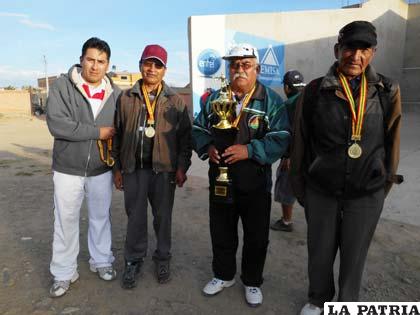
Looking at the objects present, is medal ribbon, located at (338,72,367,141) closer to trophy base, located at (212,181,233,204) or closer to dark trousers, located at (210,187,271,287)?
dark trousers, located at (210,187,271,287)

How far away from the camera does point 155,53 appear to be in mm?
3197

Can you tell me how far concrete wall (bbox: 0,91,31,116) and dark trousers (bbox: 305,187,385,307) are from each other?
4741 cm

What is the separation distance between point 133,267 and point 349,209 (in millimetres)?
2018

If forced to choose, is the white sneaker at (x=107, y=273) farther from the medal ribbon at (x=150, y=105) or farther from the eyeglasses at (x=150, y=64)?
the eyeglasses at (x=150, y=64)

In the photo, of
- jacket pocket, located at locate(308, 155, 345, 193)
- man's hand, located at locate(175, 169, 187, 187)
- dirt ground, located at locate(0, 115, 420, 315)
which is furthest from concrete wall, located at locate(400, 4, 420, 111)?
jacket pocket, located at locate(308, 155, 345, 193)

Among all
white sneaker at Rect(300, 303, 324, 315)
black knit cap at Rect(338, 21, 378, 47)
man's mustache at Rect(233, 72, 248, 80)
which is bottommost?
white sneaker at Rect(300, 303, 324, 315)

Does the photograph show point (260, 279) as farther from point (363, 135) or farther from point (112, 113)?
point (112, 113)

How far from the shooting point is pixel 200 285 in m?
3.47

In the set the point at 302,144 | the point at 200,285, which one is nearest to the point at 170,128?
the point at 302,144

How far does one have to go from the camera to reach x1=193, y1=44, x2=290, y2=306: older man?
2877 mm

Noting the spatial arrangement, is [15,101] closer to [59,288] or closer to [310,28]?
[310,28]

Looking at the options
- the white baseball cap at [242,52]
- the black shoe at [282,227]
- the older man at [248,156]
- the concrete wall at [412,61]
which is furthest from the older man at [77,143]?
the concrete wall at [412,61]

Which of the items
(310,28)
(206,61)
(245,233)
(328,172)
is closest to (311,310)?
(245,233)

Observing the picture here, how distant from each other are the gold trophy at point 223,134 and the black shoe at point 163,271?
3.28 feet
